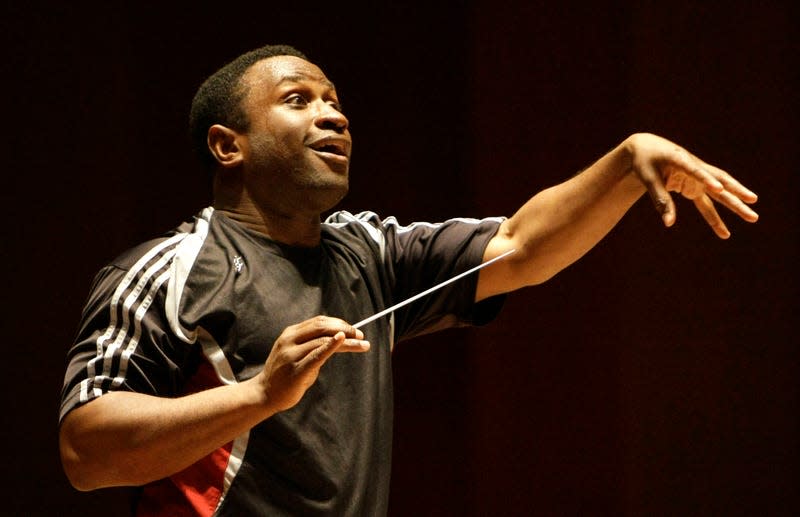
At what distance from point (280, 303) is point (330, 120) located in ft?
0.88

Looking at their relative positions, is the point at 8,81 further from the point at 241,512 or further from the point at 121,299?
the point at 241,512

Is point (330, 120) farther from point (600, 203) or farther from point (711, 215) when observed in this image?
point (711, 215)

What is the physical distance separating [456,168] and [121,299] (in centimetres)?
118

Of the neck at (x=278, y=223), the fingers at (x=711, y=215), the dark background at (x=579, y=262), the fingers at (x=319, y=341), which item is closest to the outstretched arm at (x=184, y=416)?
the fingers at (x=319, y=341)

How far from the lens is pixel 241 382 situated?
126cm

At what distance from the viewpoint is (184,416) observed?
3.91 feet

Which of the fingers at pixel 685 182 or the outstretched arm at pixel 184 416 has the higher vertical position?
the fingers at pixel 685 182

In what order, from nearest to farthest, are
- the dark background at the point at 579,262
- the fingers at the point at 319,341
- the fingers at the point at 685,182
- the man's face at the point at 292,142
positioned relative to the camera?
the fingers at the point at 319,341, the fingers at the point at 685,182, the man's face at the point at 292,142, the dark background at the point at 579,262

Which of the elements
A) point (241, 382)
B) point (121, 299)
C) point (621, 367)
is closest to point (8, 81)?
point (121, 299)

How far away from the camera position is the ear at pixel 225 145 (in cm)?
151

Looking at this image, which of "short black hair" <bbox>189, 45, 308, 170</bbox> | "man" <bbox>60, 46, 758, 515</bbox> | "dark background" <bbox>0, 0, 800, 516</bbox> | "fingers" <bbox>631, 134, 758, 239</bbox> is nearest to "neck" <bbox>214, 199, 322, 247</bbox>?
"man" <bbox>60, 46, 758, 515</bbox>

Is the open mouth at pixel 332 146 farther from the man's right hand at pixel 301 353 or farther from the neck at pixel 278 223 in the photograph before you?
the man's right hand at pixel 301 353

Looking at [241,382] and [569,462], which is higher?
[241,382]

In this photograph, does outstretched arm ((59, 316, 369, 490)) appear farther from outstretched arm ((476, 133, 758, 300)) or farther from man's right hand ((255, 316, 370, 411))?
outstretched arm ((476, 133, 758, 300))
